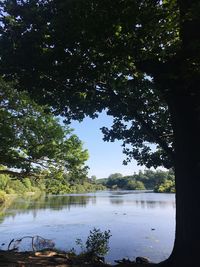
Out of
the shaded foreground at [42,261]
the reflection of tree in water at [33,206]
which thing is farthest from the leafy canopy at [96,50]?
the reflection of tree in water at [33,206]

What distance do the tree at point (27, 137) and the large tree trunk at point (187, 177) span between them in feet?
36.9

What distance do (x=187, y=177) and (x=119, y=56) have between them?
392cm

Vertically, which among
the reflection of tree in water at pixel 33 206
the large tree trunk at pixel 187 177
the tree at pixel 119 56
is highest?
the tree at pixel 119 56

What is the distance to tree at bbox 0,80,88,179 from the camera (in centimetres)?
1948

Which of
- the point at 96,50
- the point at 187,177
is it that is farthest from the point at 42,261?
the point at 96,50

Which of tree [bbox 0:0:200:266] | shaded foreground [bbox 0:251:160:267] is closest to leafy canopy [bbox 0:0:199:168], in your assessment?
tree [bbox 0:0:200:266]

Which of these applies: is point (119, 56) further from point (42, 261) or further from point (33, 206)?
point (33, 206)

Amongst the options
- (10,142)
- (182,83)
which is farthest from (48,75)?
(10,142)

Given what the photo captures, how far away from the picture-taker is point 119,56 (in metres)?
9.27

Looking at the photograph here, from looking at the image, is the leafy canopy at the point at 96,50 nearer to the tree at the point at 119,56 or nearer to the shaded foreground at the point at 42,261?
the tree at the point at 119,56

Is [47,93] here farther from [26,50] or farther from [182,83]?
[182,83]

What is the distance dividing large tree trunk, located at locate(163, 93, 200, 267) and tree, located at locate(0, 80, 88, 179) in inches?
443

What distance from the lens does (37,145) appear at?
2078cm

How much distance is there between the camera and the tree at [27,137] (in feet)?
63.9
